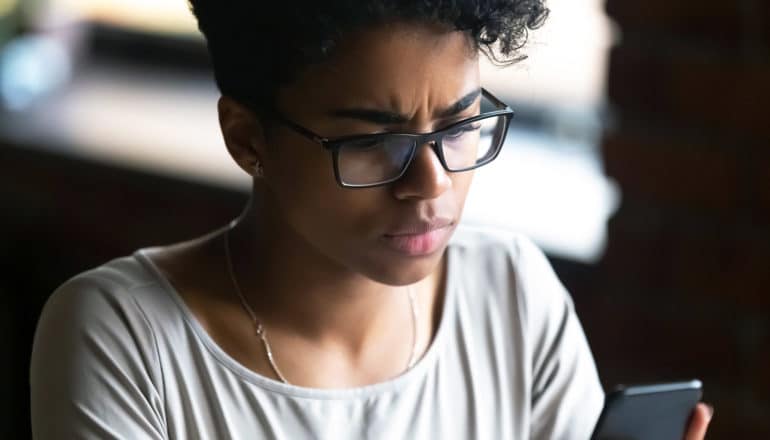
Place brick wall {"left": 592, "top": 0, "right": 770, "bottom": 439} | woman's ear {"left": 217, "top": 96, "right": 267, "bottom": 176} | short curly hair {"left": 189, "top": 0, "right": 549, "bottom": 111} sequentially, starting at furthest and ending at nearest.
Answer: brick wall {"left": 592, "top": 0, "right": 770, "bottom": 439} < woman's ear {"left": 217, "top": 96, "right": 267, "bottom": 176} < short curly hair {"left": 189, "top": 0, "right": 549, "bottom": 111}

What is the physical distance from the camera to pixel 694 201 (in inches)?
70.8

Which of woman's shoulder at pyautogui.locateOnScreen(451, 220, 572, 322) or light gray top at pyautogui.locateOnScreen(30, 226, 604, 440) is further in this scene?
woman's shoulder at pyautogui.locateOnScreen(451, 220, 572, 322)

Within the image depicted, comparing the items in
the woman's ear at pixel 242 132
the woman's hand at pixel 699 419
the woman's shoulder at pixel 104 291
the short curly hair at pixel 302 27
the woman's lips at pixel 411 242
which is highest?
the short curly hair at pixel 302 27

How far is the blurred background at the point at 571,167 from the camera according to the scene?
1.76 meters

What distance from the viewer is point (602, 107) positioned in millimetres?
1893

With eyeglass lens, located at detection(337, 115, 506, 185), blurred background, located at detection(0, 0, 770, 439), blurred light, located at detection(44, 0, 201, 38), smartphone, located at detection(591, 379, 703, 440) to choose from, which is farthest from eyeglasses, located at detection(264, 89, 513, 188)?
blurred light, located at detection(44, 0, 201, 38)

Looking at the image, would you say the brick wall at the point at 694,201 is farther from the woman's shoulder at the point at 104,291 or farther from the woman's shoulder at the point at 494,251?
the woman's shoulder at the point at 104,291

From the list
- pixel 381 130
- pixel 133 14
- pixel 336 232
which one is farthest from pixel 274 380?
pixel 133 14

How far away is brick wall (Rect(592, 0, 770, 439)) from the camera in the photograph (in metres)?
1.73

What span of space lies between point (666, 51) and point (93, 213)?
4.14ft

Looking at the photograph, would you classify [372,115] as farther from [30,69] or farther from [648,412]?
[30,69]

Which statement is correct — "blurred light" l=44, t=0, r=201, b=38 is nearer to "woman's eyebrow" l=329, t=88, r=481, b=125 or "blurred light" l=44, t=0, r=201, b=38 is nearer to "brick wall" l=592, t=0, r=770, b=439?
"brick wall" l=592, t=0, r=770, b=439

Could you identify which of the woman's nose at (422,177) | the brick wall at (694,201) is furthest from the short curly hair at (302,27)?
the brick wall at (694,201)

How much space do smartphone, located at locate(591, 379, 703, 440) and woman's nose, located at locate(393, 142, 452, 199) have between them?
0.24m
